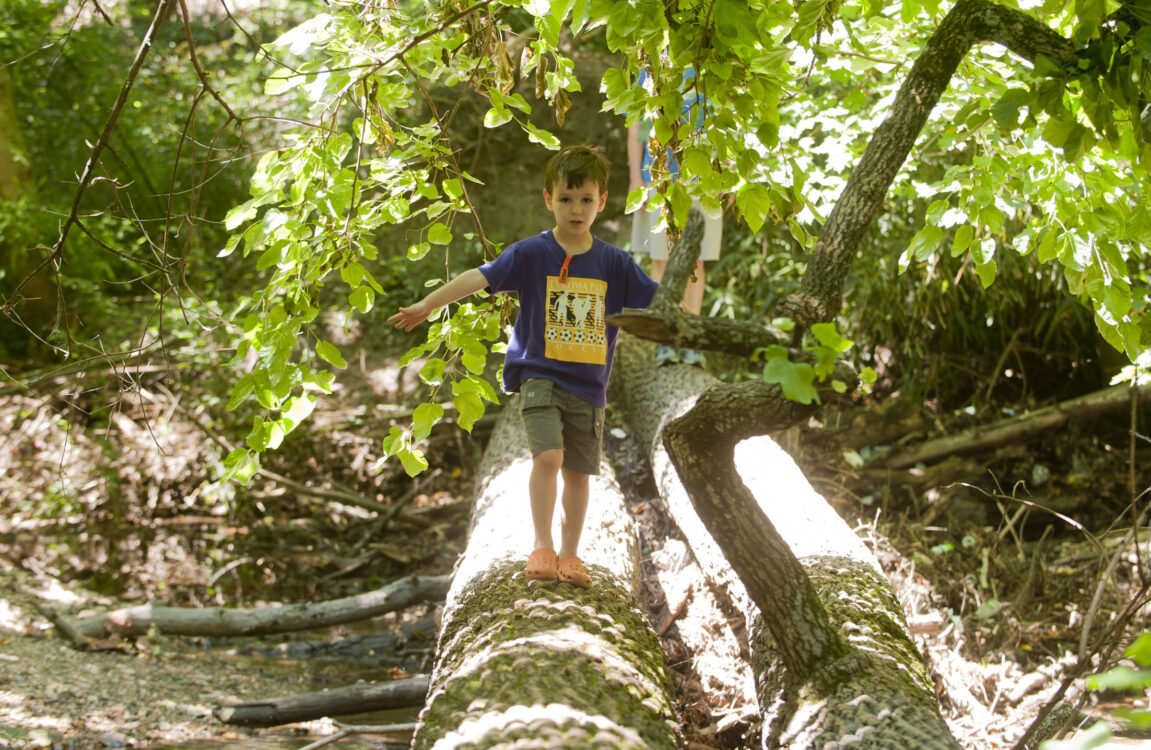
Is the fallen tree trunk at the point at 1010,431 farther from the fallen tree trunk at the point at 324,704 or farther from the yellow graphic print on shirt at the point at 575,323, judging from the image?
the fallen tree trunk at the point at 324,704

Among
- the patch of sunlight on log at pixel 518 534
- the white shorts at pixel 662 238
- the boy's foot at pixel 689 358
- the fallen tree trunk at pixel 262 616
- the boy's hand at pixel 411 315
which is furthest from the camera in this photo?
the boy's foot at pixel 689 358

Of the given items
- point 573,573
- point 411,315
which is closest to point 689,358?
point 573,573

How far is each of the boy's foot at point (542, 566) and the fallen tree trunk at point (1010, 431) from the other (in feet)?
10.0

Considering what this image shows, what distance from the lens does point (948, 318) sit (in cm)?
550

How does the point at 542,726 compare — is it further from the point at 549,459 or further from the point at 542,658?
the point at 549,459

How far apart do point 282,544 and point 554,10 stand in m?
4.27

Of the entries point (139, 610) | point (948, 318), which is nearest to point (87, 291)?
point (139, 610)

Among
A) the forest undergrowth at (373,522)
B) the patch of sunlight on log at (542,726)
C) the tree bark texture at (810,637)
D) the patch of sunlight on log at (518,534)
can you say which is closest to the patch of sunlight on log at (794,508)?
the tree bark texture at (810,637)

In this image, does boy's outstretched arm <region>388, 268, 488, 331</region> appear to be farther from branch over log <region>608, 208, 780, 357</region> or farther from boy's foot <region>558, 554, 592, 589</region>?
boy's foot <region>558, 554, 592, 589</region>

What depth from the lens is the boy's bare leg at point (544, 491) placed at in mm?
2744

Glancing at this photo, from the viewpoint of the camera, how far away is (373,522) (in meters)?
5.40

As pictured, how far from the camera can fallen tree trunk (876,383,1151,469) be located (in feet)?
16.6

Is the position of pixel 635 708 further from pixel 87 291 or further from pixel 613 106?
pixel 87 291

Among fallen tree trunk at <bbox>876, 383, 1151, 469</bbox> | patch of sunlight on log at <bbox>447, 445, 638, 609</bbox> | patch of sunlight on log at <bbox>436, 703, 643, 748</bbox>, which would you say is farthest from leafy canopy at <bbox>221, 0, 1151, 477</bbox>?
fallen tree trunk at <bbox>876, 383, 1151, 469</bbox>
